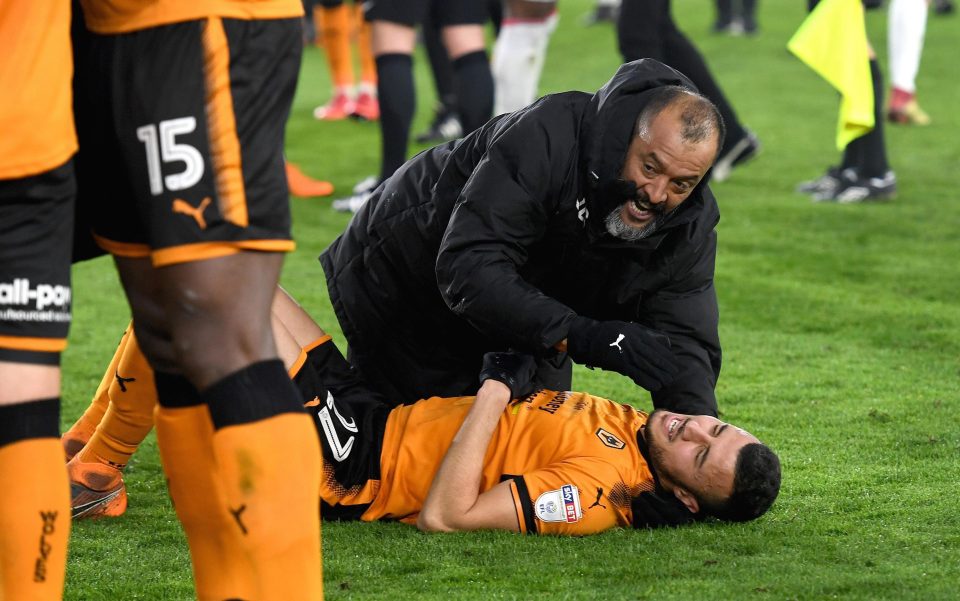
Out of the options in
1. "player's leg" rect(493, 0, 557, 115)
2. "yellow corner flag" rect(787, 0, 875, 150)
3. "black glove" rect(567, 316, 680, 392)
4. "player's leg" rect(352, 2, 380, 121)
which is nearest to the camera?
"black glove" rect(567, 316, 680, 392)

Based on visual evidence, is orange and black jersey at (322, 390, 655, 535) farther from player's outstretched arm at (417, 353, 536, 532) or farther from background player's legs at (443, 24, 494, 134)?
background player's legs at (443, 24, 494, 134)

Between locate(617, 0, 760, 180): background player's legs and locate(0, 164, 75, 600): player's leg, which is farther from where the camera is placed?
locate(617, 0, 760, 180): background player's legs

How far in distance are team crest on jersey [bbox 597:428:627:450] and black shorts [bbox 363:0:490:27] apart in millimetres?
3586

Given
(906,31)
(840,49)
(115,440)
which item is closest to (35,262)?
(115,440)

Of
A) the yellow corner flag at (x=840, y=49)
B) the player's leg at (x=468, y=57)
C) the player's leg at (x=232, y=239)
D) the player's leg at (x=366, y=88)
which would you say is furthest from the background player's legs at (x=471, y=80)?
the player's leg at (x=232, y=239)

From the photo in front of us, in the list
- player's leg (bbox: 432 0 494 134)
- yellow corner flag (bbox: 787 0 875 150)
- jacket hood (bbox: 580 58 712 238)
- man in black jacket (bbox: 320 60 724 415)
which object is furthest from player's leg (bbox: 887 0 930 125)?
jacket hood (bbox: 580 58 712 238)

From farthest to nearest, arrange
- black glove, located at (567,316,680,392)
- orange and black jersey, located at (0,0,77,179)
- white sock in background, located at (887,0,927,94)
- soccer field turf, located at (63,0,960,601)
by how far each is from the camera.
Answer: white sock in background, located at (887,0,927,94) → black glove, located at (567,316,680,392) → soccer field turf, located at (63,0,960,601) → orange and black jersey, located at (0,0,77,179)

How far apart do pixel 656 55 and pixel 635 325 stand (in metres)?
3.60

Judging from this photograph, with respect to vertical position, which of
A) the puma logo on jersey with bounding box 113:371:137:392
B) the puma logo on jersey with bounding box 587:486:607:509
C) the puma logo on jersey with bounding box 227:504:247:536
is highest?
the puma logo on jersey with bounding box 227:504:247:536

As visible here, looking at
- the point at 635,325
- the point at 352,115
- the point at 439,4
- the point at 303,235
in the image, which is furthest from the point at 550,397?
the point at 352,115

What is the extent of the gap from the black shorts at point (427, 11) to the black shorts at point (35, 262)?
14.9 feet

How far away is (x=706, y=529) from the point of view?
2.97 metres

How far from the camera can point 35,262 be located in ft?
6.07

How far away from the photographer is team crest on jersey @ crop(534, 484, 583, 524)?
2.90 meters
